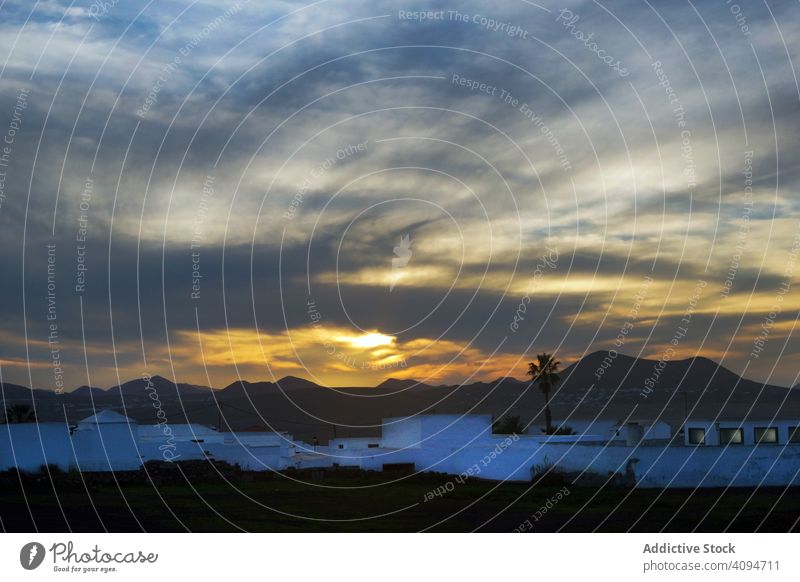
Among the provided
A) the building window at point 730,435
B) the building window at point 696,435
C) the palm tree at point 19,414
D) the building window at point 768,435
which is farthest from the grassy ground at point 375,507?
the palm tree at point 19,414

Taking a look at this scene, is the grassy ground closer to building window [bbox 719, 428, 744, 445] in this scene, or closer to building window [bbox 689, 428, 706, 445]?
building window [bbox 719, 428, 744, 445]

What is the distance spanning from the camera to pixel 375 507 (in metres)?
46.6

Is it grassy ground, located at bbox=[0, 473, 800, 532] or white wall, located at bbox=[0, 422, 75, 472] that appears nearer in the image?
grassy ground, located at bbox=[0, 473, 800, 532]

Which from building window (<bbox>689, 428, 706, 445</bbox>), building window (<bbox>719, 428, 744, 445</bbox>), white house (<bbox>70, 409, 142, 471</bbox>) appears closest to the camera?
white house (<bbox>70, 409, 142, 471</bbox>)

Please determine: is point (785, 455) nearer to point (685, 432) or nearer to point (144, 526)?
point (685, 432)

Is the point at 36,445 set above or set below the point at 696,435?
above

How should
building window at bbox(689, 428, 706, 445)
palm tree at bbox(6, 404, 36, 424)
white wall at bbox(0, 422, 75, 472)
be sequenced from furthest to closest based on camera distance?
palm tree at bbox(6, 404, 36, 424), building window at bbox(689, 428, 706, 445), white wall at bbox(0, 422, 75, 472)

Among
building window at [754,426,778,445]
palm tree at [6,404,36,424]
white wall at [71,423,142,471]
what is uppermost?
palm tree at [6,404,36,424]

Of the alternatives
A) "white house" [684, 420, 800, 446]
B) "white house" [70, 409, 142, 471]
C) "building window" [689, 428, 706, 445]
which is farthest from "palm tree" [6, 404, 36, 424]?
"white house" [684, 420, 800, 446]

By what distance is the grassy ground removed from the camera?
129 feet

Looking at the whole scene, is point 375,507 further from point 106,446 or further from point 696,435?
point 696,435

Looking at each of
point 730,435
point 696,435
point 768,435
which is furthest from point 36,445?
point 768,435
